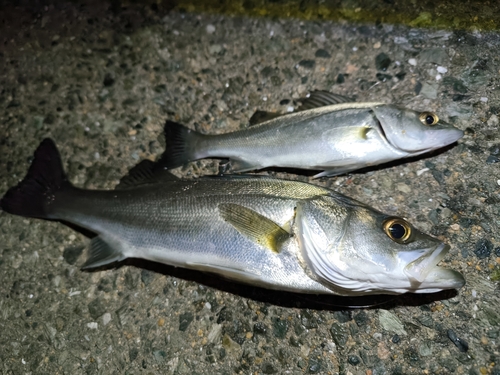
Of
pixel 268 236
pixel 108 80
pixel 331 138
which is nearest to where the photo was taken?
pixel 268 236

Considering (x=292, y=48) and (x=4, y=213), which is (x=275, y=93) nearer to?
(x=292, y=48)

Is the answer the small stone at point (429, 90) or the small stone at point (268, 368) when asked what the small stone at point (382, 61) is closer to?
the small stone at point (429, 90)

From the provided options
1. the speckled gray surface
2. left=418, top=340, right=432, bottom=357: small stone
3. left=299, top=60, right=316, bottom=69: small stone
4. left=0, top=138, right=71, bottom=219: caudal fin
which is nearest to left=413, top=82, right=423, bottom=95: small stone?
the speckled gray surface

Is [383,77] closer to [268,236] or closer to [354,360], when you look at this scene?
[268,236]


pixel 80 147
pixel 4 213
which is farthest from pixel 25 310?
pixel 80 147

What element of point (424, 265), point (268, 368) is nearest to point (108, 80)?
point (268, 368)

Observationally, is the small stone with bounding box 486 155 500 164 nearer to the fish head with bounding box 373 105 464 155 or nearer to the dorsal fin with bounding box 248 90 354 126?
the fish head with bounding box 373 105 464 155
